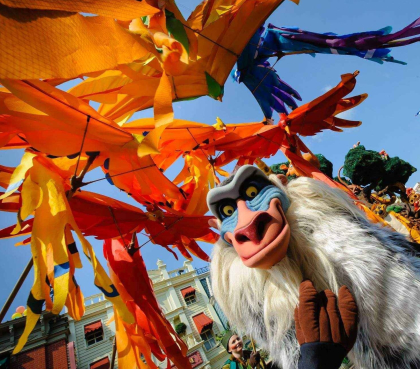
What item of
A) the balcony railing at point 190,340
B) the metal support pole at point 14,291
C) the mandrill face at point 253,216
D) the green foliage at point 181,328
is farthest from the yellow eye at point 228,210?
the balcony railing at point 190,340

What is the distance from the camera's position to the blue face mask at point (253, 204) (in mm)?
1180

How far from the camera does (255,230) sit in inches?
42.2

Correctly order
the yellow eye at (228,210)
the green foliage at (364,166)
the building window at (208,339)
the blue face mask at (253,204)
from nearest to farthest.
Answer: the blue face mask at (253,204)
the yellow eye at (228,210)
the green foliage at (364,166)
the building window at (208,339)

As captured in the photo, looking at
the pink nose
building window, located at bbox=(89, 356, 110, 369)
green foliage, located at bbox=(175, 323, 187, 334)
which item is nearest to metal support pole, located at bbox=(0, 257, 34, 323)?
the pink nose

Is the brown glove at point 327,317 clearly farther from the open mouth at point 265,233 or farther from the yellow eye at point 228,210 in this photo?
the yellow eye at point 228,210

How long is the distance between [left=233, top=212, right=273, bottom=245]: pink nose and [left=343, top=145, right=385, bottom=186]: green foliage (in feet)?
36.1

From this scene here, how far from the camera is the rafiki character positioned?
3.10 ft

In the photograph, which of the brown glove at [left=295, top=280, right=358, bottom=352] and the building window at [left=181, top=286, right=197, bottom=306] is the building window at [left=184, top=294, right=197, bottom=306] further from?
the brown glove at [left=295, top=280, right=358, bottom=352]

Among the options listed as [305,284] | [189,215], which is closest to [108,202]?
[189,215]

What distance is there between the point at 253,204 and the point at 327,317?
56cm

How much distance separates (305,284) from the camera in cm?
97

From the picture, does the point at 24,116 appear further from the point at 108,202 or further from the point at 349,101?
the point at 349,101

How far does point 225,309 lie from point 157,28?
1.85 metres

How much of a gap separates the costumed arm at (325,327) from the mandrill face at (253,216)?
218 millimetres
